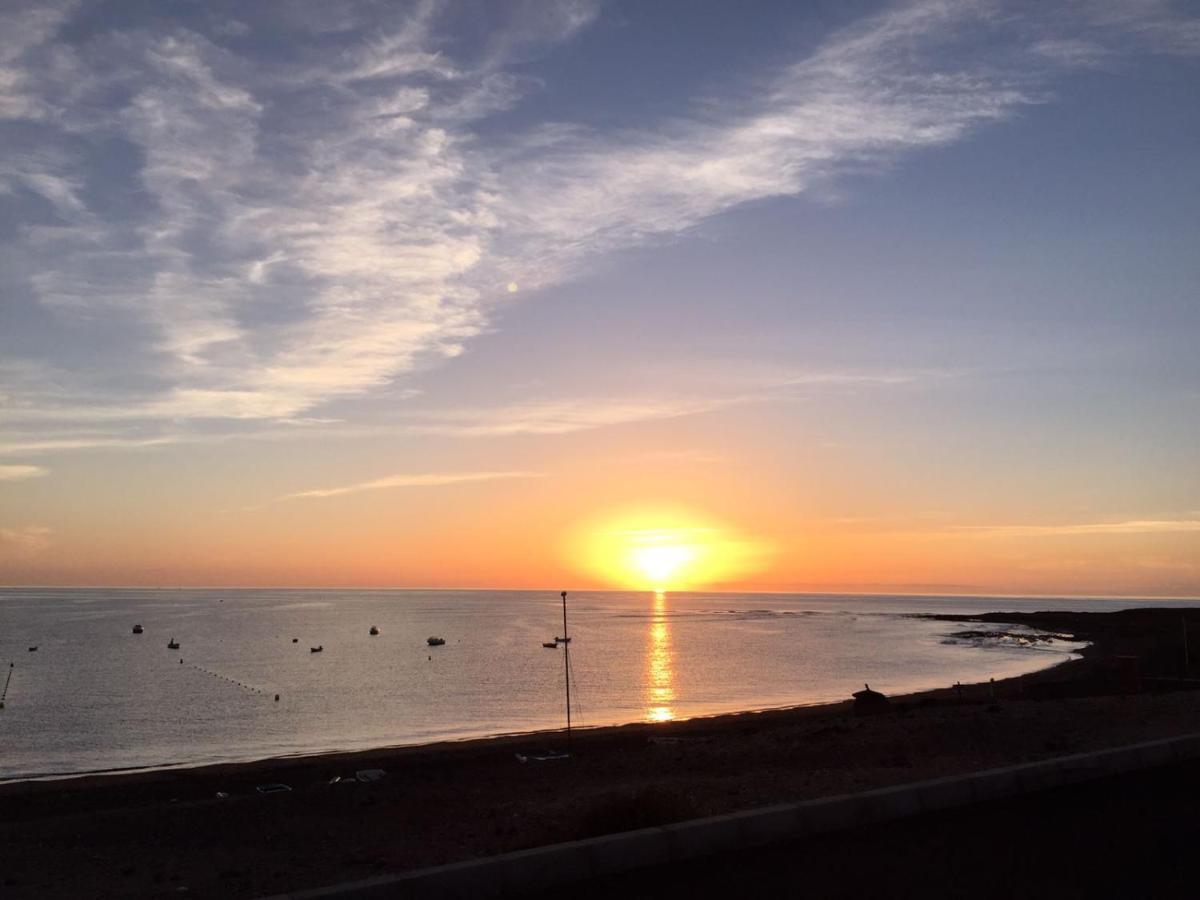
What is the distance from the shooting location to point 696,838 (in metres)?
8.38

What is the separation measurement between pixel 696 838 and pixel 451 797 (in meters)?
12.0

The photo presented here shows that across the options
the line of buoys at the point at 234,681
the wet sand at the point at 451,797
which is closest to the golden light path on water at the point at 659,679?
the wet sand at the point at 451,797

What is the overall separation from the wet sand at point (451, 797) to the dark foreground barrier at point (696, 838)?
1.54 m

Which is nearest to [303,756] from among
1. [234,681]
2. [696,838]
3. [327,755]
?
[327,755]

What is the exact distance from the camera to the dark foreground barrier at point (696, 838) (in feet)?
23.6

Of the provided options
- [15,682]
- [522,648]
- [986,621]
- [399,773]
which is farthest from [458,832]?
[986,621]

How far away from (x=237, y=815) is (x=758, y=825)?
13.8m

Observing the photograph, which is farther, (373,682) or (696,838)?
(373,682)

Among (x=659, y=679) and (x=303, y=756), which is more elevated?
(x=303, y=756)

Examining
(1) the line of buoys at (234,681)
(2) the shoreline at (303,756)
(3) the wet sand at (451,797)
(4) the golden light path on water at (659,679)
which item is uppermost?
(3) the wet sand at (451,797)

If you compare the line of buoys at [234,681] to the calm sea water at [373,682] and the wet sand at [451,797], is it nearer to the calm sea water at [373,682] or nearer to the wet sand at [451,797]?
the calm sea water at [373,682]

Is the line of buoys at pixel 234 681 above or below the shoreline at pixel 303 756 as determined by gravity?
below

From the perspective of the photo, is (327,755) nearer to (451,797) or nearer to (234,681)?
(451,797)

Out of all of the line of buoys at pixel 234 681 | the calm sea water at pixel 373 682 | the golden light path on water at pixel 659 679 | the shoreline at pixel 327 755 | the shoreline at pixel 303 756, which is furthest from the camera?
the line of buoys at pixel 234 681
